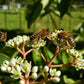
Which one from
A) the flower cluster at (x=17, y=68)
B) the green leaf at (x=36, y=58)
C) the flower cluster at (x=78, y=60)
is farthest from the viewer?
the green leaf at (x=36, y=58)

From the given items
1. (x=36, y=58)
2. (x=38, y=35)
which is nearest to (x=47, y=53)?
(x=36, y=58)

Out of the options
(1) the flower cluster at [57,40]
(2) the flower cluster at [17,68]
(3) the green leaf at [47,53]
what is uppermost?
(1) the flower cluster at [57,40]

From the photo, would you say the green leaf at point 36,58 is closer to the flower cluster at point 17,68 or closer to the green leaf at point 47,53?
the green leaf at point 47,53

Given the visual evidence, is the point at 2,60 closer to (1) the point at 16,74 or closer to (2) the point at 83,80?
(1) the point at 16,74

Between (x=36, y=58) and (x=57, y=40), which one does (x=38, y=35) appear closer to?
(x=57, y=40)

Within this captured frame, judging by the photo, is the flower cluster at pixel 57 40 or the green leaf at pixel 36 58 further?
the green leaf at pixel 36 58

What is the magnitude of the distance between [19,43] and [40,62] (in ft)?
0.43

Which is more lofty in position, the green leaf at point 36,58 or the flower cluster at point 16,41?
the flower cluster at point 16,41

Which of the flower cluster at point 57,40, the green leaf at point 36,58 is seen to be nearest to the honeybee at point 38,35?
the flower cluster at point 57,40

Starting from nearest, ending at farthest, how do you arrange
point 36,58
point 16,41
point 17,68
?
point 17,68 < point 16,41 < point 36,58

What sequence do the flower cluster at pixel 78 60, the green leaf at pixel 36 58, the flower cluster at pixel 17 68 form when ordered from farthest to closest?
1. the green leaf at pixel 36 58
2. the flower cluster at pixel 78 60
3. the flower cluster at pixel 17 68

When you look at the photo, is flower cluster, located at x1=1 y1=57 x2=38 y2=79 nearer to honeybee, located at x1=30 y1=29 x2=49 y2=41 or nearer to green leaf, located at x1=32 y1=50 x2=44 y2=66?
honeybee, located at x1=30 y1=29 x2=49 y2=41

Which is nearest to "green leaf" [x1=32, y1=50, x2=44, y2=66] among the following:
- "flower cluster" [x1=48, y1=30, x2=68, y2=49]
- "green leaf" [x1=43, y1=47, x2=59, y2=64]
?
"green leaf" [x1=43, y1=47, x2=59, y2=64]

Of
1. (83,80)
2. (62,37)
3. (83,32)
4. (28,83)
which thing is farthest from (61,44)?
(83,80)
